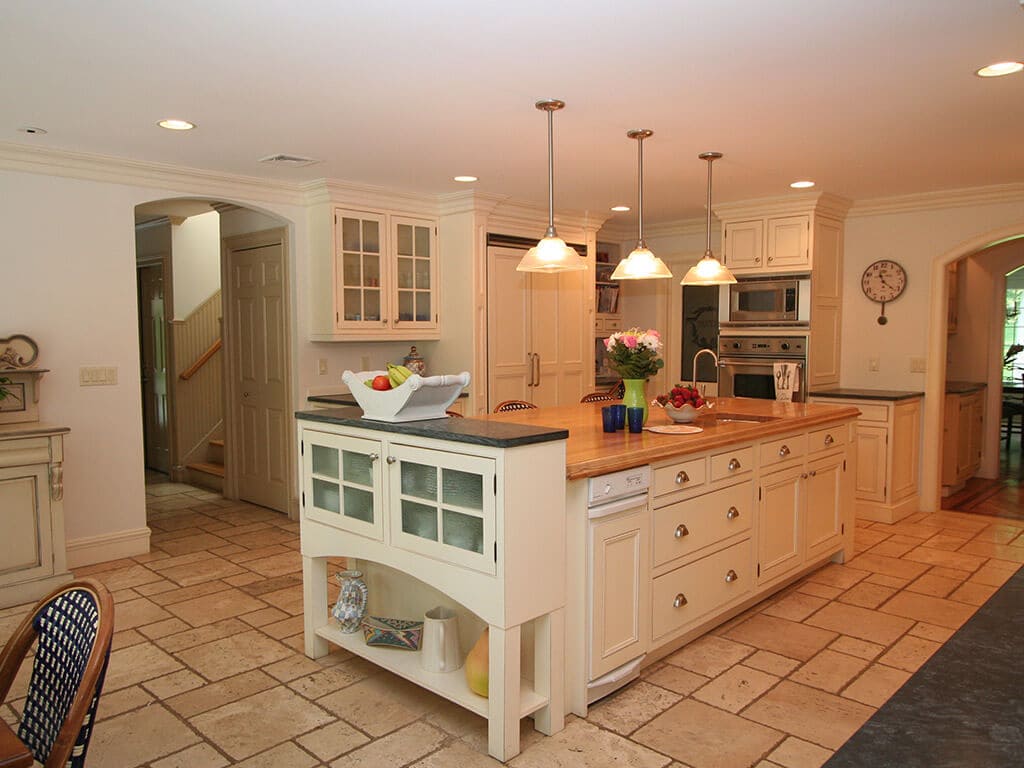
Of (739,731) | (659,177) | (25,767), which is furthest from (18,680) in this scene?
(659,177)

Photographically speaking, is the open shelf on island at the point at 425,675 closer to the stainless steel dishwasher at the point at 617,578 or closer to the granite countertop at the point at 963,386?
the stainless steel dishwasher at the point at 617,578

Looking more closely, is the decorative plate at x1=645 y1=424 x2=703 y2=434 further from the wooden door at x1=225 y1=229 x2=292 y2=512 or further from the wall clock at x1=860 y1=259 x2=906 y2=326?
the wall clock at x1=860 y1=259 x2=906 y2=326

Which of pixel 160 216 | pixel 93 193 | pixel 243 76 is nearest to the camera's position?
pixel 243 76

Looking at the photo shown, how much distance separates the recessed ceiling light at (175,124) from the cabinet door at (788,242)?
418cm

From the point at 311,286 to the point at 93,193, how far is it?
1.48 m

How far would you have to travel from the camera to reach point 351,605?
3.15 meters

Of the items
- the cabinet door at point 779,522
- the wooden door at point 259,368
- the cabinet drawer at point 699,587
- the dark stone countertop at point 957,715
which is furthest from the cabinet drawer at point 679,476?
the wooden door at point 259,368

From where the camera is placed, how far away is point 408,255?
19.1 feet

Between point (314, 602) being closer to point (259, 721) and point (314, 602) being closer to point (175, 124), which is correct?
point (259, 721)

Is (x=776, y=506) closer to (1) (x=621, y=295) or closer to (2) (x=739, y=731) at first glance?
(2) (x=739, y=731)

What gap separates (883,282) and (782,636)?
361 centimetres

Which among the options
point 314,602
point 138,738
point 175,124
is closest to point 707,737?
point 314,602

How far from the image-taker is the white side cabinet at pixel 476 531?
2.45m

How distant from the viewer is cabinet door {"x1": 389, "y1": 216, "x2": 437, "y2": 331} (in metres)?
5.72
